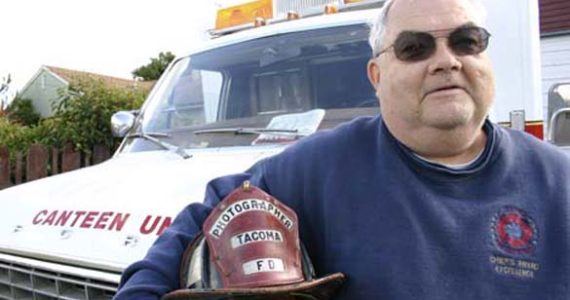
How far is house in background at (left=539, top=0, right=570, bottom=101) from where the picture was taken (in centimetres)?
649

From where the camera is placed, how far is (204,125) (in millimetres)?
3416

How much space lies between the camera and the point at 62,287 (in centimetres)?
247

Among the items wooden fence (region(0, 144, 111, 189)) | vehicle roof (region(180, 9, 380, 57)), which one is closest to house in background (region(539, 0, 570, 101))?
vehicle roof (region(180, 9, 380, 57))

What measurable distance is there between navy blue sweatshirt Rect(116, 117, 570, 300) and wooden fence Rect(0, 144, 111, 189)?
6350mm

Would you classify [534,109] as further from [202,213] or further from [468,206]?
[202,213]

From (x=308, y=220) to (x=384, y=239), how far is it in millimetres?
208

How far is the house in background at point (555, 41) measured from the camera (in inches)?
256

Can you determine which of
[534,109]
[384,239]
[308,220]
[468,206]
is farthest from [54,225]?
[534,109]

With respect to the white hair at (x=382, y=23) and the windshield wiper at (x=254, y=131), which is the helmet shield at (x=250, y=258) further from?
the windshield wiper at (x=254, y=131)

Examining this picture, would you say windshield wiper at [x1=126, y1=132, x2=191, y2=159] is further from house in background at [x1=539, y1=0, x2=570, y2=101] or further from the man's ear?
house in background at [x1=539, y1=0, x2=570, y2=101]

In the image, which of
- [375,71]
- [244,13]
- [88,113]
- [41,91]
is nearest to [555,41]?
[244,13]

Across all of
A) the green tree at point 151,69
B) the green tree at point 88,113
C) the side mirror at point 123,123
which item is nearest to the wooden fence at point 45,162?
the green tree at point 88,113

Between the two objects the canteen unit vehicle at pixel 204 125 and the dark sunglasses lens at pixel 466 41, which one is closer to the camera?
the dark sunglasses lens at pixel 466 41

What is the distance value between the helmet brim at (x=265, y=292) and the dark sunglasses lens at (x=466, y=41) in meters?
0.68
